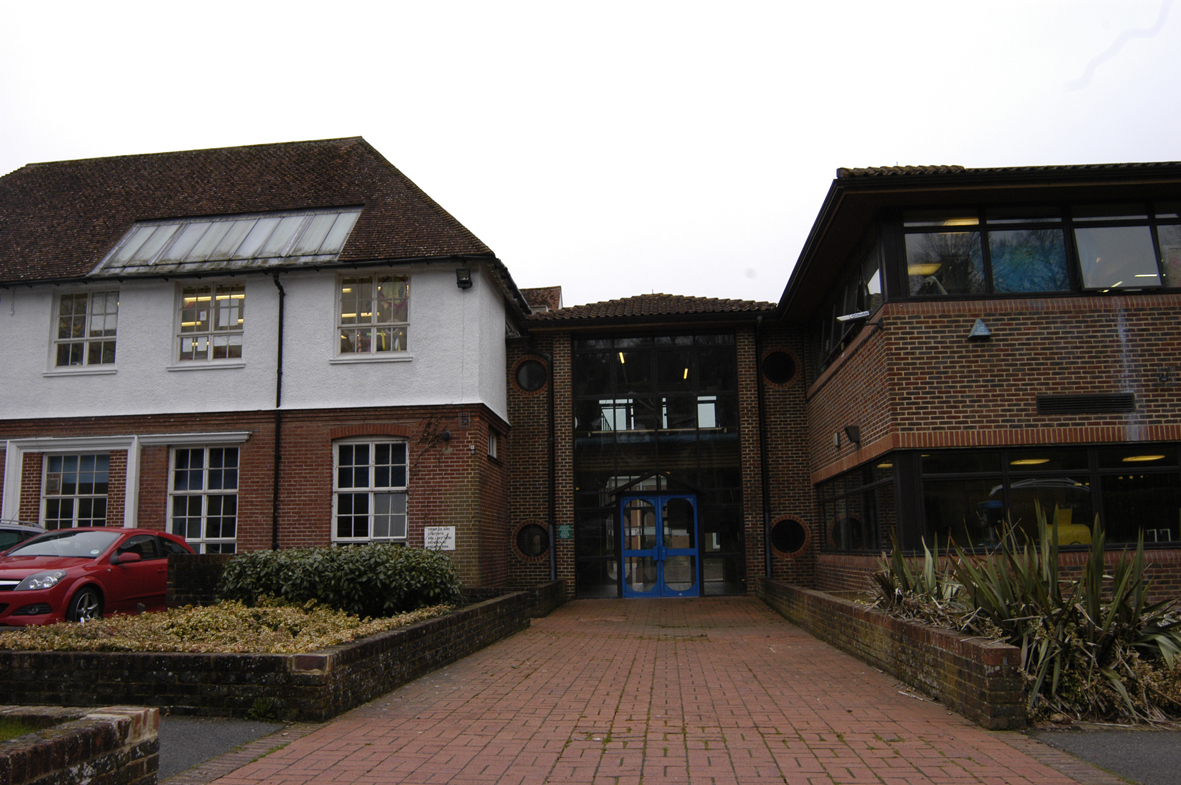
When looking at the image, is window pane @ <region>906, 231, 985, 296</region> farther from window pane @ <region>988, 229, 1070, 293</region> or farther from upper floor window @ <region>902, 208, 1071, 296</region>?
window pane @ <region>988, 229, 1070, 293</region>

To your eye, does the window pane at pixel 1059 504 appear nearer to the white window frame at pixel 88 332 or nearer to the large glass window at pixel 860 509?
the large glass window at pixel 860 509

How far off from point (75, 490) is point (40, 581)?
666 cm

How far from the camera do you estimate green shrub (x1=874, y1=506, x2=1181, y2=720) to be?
615 centimetres

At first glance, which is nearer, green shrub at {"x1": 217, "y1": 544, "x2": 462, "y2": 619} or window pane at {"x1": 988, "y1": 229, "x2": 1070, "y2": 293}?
green shrub at {"x1": 217, "y1": 544, "x2": 462, "y2": 619}

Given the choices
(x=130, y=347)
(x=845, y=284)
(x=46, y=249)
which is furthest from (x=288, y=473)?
(x=845, y=284)

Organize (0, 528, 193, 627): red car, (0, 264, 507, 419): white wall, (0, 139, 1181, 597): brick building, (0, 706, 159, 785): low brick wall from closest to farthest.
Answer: (0, 706, 159, 785): low brick wall, (0, 528, 193, 627): red car, (0, 139, 1181, 597): brick building, (0, 264, 507, 419): white wall

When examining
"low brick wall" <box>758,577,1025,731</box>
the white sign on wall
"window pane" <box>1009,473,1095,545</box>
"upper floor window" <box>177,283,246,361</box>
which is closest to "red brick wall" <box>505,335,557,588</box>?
the white sign on wall

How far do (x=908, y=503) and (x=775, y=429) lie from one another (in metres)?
6.88

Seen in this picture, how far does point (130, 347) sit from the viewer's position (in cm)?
1622

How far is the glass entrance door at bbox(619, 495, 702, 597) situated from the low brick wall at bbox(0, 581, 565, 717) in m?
10.8

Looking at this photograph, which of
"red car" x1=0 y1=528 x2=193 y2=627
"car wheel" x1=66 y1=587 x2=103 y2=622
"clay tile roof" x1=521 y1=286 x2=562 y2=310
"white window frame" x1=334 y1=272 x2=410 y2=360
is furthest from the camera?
"clay tile roof" x1=521 y1=286 x2=562 y2=310

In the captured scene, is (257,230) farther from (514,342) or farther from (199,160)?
(514,342)

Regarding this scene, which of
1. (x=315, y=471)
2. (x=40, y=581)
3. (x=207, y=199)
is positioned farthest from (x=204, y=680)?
(x=207, y=199)

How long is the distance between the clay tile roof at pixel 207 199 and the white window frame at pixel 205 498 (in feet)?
13.7
